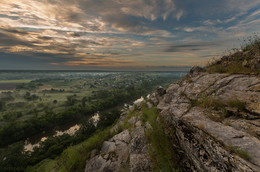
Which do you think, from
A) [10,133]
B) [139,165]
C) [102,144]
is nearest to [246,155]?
[139,165]

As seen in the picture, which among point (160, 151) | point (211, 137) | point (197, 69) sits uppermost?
point (197, 69)

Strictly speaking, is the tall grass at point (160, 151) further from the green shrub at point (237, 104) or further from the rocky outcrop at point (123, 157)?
the green shrub at point (237, 104)

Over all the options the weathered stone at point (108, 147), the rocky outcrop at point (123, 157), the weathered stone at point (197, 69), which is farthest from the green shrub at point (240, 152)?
the weathered stone at point (197, 69)

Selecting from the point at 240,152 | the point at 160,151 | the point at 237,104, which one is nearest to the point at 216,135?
the point at 240,152

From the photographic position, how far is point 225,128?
417 cm

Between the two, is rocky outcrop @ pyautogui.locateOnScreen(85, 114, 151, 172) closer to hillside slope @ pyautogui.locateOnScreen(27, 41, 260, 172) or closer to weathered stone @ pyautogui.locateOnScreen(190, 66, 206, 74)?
hillside slope @ pyautogui.locateOnScreen(27, 41, 260, 172)

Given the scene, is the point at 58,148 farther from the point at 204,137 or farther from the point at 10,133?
the point at 204,137

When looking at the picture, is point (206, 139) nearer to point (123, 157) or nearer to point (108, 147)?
point (123, 157)

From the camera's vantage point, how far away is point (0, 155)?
834 inches

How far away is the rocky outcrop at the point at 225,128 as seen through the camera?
3156 millimetres

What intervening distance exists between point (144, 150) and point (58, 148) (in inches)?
1077

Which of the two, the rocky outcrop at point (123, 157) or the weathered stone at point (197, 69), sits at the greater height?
the weathered stone at point (197, 69)

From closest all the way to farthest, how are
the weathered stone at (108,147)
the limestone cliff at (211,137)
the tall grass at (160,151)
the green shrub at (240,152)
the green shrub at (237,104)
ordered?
the green shrub at (240,152) → the limestone cliff at (211,137) → the green shrub at (237,104) → the tall grass at (160,151) → the weathered stone at (108,147)

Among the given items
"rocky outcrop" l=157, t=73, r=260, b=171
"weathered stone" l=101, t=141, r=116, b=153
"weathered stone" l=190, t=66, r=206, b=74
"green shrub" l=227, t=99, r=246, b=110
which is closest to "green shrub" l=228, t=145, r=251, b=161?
"rocky outcrop" l=157, t=73, r=260, b=171
